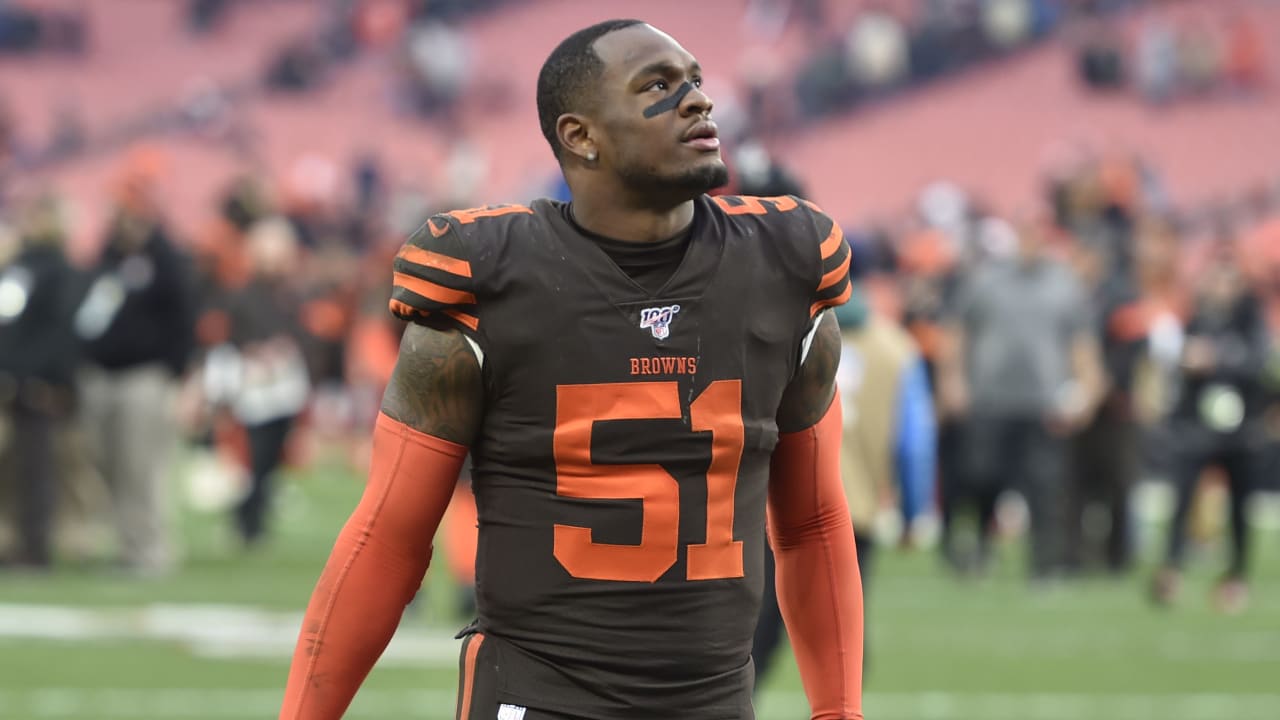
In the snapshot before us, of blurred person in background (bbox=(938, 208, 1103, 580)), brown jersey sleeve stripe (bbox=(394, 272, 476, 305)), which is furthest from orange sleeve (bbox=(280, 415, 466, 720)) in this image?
blurred person in background (bbox=(938, 208, 1103, 580))

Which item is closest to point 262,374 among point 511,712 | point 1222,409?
point 1222,409

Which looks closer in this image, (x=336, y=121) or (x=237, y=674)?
(x=237, y=674)

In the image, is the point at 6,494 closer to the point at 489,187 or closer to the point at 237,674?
the point at 237,674

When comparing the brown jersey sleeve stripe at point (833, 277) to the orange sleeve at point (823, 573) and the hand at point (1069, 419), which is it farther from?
the hand at point (1069, 419)

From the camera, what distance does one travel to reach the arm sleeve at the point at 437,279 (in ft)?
11.5

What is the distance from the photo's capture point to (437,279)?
3.51 meters

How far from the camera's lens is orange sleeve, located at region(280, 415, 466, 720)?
3.68 metres

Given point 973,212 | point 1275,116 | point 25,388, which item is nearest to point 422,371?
point 25,388

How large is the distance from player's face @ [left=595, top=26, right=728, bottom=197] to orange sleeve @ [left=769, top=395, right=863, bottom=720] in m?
0.55

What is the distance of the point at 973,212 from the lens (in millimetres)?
25156

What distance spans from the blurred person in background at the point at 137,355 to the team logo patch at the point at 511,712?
10.5 meters

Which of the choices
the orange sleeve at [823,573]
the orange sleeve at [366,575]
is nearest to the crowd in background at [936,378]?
the orange sleeve at [823,573]

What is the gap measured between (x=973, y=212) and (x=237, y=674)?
53.5 feet

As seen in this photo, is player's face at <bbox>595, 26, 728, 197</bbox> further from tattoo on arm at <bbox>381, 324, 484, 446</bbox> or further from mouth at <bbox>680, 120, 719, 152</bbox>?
tattoo on arm at <bbox>381, 324, 484, 446</bbox>
